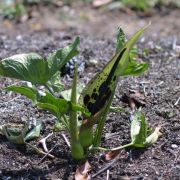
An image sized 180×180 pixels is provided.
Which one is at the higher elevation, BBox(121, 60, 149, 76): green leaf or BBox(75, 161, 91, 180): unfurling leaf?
BBox(121, 60, 149, 76): green leaf

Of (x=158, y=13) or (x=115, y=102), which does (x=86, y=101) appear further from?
(x=158, y=13)

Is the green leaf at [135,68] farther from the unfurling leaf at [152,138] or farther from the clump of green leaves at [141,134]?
the unfurling leaf at [152,138]

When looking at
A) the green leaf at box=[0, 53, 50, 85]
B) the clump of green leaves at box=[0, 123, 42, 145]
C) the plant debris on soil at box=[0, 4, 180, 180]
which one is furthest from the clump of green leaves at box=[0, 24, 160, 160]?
the clump of green leaves at box=[0, 123, 42, 145]

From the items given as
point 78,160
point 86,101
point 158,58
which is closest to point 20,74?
point 86,101

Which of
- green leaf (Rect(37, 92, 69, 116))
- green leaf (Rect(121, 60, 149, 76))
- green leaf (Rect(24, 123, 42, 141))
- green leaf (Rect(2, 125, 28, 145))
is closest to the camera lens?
green leaf (Rect(37, 92, 69, 116))

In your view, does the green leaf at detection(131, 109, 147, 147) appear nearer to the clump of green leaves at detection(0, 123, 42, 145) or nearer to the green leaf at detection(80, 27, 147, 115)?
the green leaf at detection(80, 27, 147, 115)

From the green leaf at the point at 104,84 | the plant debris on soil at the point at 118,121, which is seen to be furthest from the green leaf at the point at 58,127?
the green leaf at the point at 104,84
